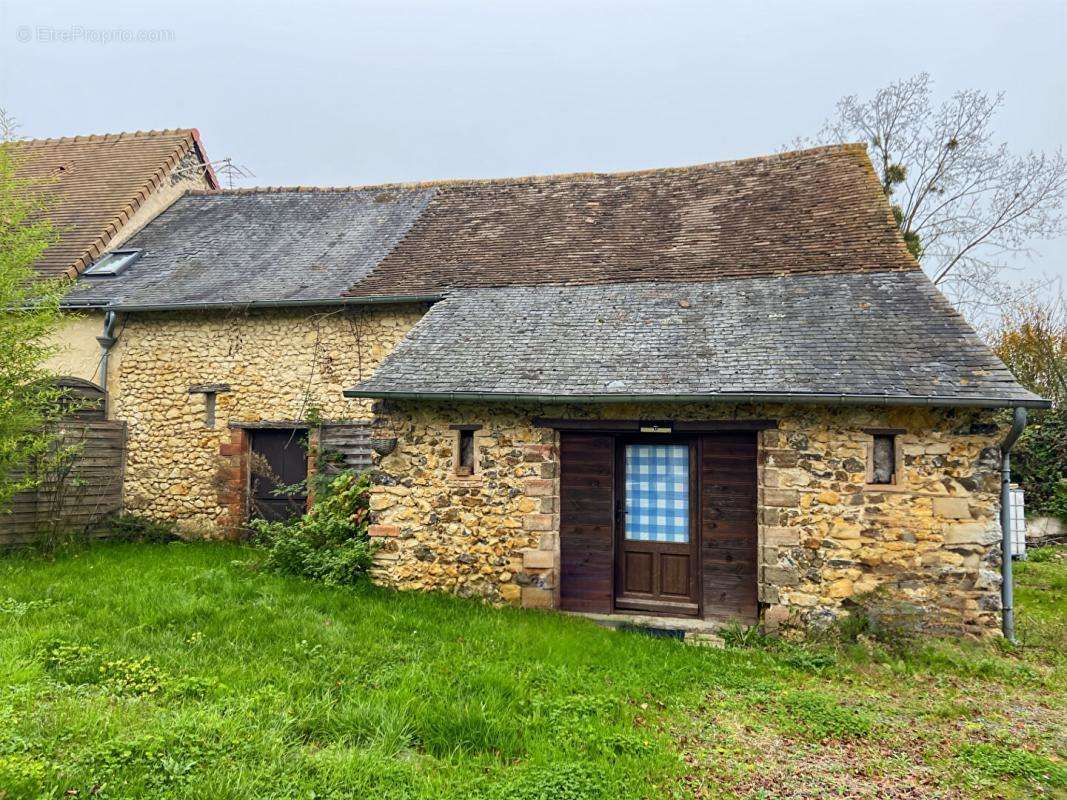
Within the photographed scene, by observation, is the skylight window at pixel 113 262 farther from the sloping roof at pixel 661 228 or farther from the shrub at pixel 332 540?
the shrub at pixel 332 540

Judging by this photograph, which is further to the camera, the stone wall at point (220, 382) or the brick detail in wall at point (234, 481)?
the brick detail in wall at point (234, 481)

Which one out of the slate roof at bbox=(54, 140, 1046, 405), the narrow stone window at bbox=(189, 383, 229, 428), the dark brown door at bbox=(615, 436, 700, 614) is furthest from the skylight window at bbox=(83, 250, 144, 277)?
the dark brown door at bbox=(615, 436, 700, 614)

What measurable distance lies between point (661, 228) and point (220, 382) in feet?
24.9

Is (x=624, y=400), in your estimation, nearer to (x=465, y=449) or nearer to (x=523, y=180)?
(x=465, y=449)

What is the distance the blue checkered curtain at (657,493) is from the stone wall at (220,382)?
13.5 feet

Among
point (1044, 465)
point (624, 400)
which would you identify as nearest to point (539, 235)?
point (624, 400)

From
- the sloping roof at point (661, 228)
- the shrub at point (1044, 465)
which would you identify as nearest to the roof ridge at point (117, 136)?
the sloping roof at point (661, 228)

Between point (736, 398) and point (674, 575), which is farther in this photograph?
point (674, 575)

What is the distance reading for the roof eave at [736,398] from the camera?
18.8 ft

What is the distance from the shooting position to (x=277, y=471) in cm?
983

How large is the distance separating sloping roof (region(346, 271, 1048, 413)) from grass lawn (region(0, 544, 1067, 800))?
248 centimetres

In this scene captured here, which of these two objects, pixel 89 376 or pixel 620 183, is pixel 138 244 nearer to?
pixel 89 376

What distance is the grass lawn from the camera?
3.55 m

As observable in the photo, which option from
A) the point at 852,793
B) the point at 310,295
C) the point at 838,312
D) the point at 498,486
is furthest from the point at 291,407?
the point at 852,793
